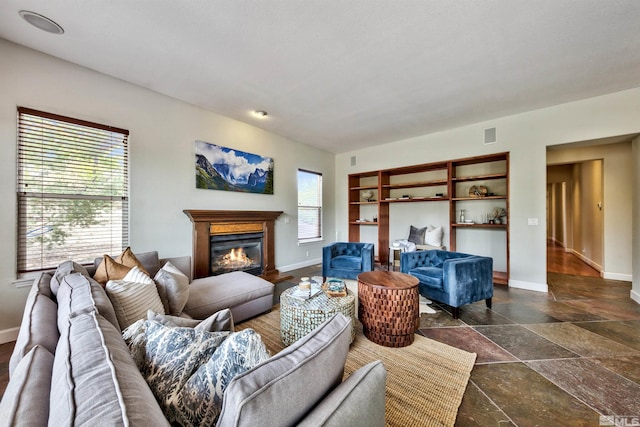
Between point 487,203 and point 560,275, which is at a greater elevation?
point 487,203

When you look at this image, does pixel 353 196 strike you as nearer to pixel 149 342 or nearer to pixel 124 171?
pixel 124 171

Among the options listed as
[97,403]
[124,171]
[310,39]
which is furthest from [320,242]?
[97,403]

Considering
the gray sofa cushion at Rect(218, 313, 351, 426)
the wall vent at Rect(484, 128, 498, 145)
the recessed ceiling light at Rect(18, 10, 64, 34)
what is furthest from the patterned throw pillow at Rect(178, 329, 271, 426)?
the wall vent at Rect(484, 128, 498, 145)

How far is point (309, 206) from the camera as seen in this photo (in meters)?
Result: 5.69

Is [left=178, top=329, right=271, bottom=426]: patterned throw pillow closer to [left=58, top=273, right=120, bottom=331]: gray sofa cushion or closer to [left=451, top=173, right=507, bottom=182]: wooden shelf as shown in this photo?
[left=58, top=273, right=120, bottom=331]: gray sofa cushion

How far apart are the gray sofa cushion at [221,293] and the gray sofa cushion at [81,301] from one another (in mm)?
888

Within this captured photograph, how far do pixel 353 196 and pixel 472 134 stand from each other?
2.77m

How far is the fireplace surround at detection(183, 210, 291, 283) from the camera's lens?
366cm

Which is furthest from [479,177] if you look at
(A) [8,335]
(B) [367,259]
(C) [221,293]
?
(A) [8,335]

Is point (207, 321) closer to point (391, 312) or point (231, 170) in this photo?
point (391, 312)

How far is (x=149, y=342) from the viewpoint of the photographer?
89cm

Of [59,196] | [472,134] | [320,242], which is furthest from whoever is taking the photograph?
[320,242]

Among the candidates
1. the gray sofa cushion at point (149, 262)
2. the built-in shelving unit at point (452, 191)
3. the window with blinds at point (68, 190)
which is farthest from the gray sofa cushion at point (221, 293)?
the built-in shelving unit at point (452, 191)

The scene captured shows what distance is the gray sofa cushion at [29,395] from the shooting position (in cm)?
54
